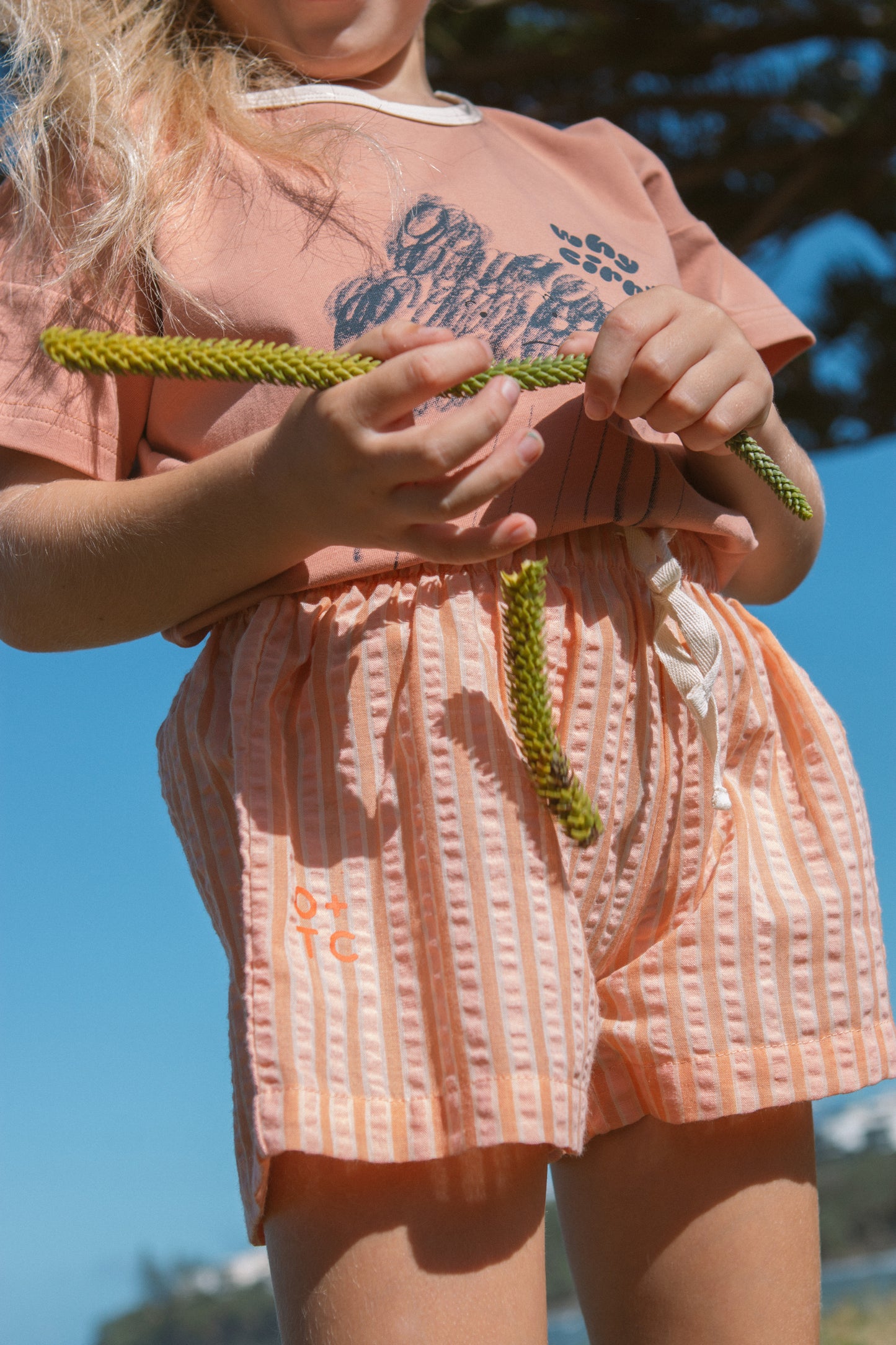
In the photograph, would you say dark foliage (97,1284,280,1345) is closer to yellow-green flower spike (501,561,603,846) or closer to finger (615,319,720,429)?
yellow-green flower spike (501,561,603,846)

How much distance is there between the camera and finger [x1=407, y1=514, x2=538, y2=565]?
43cm

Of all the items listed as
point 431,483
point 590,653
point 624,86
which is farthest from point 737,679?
point 624,86

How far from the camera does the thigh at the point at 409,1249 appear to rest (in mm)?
460

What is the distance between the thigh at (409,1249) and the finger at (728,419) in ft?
0.97

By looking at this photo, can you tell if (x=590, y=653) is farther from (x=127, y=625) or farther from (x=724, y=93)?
(x=724, y=93)

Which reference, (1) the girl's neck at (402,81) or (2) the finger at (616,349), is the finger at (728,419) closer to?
(2) the finger at (616,349)

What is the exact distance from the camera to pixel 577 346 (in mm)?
480

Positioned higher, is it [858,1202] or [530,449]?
[530,449]

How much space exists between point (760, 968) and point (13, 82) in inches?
22.8

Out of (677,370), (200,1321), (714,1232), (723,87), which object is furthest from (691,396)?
(723,87)

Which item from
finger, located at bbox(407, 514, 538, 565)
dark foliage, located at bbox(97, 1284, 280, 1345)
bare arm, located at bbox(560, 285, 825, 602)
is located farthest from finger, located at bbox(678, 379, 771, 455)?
dark foliage, located at bbox(97, 1284, 280, 1345)

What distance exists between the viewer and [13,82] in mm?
626

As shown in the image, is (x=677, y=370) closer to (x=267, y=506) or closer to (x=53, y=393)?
(x=267, y=506)

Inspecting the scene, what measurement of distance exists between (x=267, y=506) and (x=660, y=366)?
6.4 inches
